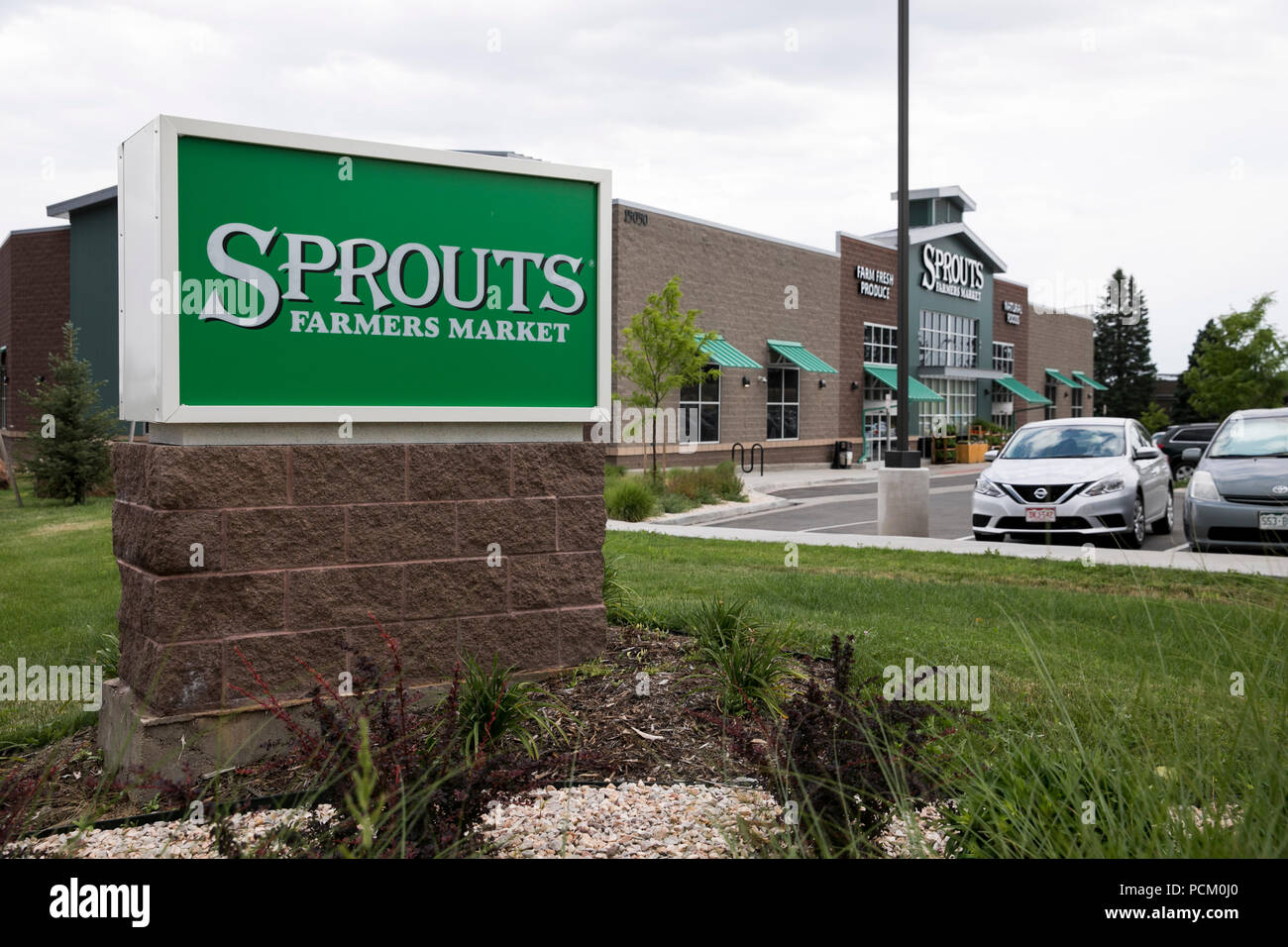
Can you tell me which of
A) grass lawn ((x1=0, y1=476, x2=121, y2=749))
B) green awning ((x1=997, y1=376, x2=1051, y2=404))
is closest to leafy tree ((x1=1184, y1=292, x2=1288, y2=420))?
green awning ((x1=997, y1=376, x2=1051, y2=404))

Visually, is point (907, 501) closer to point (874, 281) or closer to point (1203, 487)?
point (1203, 487)

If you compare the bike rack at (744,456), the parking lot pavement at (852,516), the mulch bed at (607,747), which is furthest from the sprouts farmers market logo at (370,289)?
the bike rack at (744,456)

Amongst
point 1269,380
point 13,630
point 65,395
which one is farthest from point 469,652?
point 1269,380

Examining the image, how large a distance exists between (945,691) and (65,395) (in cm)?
1915

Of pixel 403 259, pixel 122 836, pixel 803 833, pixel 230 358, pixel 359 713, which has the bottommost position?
pixel 122 836

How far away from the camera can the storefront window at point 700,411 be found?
29797 mm

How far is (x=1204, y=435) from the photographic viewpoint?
27641 millimetres

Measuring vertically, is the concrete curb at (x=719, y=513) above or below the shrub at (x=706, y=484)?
below

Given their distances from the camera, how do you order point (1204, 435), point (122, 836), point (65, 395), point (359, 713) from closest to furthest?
point (359, 713) → point (122, 836) → point (65, 395) → point (1204, 435)

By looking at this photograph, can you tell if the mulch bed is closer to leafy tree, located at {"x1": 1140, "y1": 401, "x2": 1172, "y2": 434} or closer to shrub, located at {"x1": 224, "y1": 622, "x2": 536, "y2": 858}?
shrub, located at {"x1": 224, "y1": 622, "x2": 536, "y2": 858}

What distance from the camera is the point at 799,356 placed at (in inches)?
1363

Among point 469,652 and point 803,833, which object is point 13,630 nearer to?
point 469,652

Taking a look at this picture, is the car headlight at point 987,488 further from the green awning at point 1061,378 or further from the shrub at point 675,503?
the green awning at point 1061,378

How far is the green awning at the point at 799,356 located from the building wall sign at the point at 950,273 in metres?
9.79
